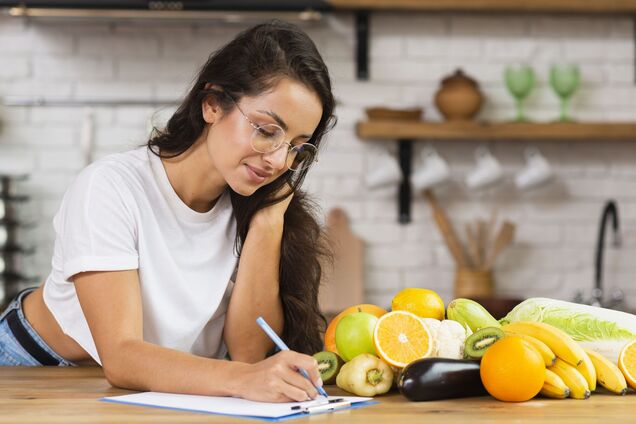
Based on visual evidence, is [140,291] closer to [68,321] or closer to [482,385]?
[68,321]

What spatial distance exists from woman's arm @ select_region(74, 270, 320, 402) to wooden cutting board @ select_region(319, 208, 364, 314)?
2165 millimetres

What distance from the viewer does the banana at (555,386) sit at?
4.52 ft

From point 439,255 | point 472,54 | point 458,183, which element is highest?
point 472,54

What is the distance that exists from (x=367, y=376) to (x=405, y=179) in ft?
8.31

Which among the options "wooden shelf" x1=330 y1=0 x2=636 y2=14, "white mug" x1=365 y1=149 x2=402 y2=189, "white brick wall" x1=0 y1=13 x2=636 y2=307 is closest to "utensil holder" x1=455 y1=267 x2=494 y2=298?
"white brick wall" x1=0 y1=13 x2=636 y2=307

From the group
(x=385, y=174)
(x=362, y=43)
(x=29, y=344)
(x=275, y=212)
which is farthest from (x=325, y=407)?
(x=362, y=43)

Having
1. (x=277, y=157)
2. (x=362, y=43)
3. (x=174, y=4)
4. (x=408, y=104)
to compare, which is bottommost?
(x=277, y=157)

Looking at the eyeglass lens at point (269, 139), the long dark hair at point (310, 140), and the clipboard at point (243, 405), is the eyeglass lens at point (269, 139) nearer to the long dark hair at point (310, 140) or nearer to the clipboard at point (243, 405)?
the long dark hair at point (310, 140)

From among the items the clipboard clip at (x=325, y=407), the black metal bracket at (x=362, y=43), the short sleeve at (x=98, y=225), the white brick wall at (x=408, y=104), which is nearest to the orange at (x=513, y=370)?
the clipboard clip at (x=325, y=407)

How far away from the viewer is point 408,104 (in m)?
3.91

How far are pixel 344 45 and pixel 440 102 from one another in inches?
19.3

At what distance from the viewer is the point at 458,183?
3.94 meters

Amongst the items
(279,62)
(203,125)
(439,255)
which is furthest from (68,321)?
(439,255)

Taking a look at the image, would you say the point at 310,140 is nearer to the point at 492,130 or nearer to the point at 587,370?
the point at 587,370
